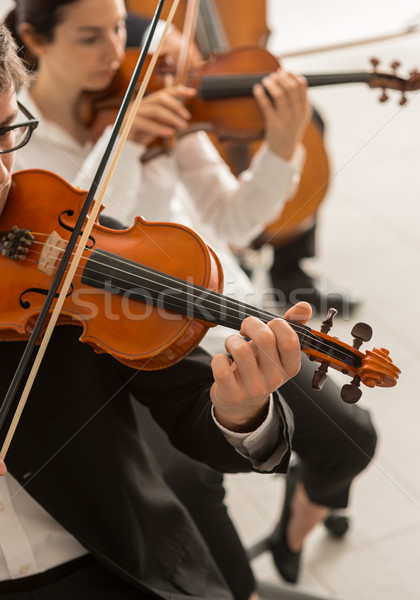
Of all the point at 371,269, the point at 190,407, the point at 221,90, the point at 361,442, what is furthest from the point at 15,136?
the point at 371,269

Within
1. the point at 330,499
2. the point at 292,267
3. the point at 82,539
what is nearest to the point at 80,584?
the point at 82,539

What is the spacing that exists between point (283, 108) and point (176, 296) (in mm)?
742

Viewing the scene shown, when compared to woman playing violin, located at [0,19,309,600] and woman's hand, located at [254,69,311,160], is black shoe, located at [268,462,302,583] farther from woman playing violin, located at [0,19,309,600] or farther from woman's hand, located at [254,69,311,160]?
woman's hand, located at [254,69,311,160]

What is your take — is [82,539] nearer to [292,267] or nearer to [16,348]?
[16,348]

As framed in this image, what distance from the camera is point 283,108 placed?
4.56 feet

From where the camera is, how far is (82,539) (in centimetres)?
83

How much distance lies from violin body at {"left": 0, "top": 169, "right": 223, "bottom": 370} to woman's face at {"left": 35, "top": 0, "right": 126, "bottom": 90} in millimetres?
571

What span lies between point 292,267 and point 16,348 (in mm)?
1351

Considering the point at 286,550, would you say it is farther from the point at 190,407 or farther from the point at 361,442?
the point at 190,407

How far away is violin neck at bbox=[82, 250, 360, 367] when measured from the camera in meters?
0.74

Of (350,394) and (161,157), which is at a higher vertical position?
(161,157)

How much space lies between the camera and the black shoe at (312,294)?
2043mm

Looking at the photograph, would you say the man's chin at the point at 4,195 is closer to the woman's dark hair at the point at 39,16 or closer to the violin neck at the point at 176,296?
the violin neck at the point at 176,296

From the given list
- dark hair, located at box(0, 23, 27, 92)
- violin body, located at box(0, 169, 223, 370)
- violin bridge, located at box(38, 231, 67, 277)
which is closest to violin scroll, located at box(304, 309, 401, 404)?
violin body, located at box(0, 169, 223, 370)
